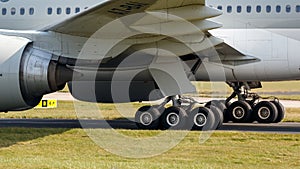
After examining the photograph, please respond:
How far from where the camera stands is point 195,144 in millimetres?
13898

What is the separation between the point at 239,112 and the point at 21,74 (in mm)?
7445

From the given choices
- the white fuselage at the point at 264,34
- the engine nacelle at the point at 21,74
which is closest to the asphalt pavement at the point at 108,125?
the white fuselage at the point at 264,34

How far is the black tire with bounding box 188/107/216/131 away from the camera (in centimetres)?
1697

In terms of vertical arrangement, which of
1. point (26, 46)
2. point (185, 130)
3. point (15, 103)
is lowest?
point (185, 130)

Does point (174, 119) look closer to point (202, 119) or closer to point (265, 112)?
point (202, 119)

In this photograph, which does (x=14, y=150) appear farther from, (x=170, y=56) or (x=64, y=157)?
(x=170, y=56)

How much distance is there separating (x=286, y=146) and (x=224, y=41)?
4.53 m

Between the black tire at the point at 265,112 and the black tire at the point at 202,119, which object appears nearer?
the black tire at the point at 202,119

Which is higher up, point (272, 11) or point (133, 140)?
point (272, 11)

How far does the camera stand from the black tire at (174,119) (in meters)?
17.1

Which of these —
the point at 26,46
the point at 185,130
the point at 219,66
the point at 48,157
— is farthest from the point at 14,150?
the point at 219,66

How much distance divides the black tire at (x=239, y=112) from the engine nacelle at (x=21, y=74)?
21.3ft

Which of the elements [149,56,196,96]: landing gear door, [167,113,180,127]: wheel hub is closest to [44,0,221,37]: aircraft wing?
[149,56,196,96]: landing gear door

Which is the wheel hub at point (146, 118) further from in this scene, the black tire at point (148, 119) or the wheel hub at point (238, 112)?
the wheel hub at point (238, 112)
